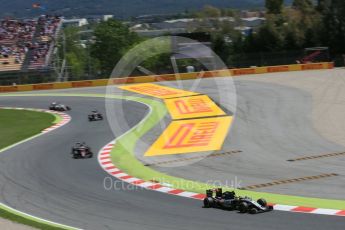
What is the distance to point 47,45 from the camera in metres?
68.2

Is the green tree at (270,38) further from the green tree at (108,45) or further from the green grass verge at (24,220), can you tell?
the green grass verge at (24,220)

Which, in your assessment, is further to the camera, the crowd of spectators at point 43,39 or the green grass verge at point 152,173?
the crowd of spectators at point 43,39

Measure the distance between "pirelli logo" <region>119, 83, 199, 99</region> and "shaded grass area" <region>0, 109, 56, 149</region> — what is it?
973 centimetres

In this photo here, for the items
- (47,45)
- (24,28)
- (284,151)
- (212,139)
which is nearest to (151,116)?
(212,139)

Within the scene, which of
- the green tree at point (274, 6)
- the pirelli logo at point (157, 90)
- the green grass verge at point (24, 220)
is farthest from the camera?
the green tree at point (274, 6)

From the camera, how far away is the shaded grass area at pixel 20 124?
2980cm

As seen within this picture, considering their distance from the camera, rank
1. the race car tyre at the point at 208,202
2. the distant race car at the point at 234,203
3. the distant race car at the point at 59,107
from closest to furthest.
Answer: the distant race car at the point at 234,203
the race car tyre at the point at 208,202
the distant race car at the point at 59,107

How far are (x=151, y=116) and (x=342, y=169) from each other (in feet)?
58.3

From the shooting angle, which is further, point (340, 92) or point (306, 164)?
point (340, 92)

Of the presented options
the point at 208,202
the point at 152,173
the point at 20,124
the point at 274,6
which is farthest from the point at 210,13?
the point at 208,202

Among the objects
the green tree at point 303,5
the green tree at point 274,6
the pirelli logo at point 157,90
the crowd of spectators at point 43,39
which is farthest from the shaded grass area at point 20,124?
the green tree at point 274,6

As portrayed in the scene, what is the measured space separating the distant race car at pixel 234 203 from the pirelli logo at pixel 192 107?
60.7ft

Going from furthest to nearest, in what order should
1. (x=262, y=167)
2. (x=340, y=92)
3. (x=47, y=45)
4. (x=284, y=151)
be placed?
(x=47, y=45) < (x=340, y=92) < (x=284, y=151) < (x=262, y=167)

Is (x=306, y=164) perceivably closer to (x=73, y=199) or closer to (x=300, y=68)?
(x=73, y=199)
